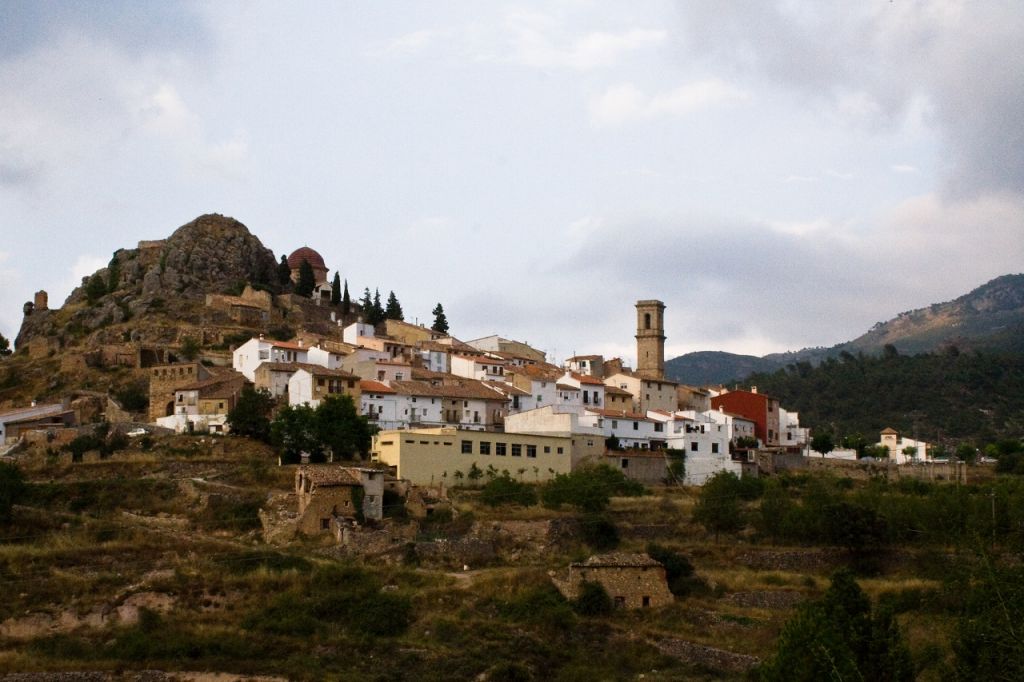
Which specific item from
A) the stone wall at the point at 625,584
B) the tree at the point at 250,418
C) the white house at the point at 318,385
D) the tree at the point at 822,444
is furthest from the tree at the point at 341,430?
the tree at the point at 822,444

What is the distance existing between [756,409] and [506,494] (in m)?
29.1

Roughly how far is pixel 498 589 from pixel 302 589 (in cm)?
684

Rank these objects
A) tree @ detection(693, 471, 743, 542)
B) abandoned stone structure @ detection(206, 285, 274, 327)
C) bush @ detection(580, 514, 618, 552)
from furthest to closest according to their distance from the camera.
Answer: abandoned stone structure @ detection(206, 285, 274, 327) < tree @ detection(693, 471, 743, 542) < bush @ detection(580, 514, 618, 552)

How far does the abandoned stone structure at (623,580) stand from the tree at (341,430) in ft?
56.5

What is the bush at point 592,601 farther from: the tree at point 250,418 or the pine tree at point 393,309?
the pine tree at point 393,309

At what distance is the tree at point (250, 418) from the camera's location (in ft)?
198

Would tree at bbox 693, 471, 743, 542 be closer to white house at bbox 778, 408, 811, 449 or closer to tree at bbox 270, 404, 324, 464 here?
tree at bbox 270, 404, 324, 464

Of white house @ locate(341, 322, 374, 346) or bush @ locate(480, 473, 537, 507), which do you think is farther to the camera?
white house @ locate(341, 322, 374, 346)

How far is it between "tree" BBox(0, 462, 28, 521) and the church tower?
46756 millimetres

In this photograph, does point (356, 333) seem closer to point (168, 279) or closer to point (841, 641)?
Result: point (168, 279)

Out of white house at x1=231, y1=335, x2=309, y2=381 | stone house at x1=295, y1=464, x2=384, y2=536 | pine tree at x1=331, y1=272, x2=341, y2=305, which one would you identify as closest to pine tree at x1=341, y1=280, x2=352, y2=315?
pine tree at x1=331, y1=272, x2=341, y2=305

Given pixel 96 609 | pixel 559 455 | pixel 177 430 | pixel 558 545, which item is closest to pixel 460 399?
pixel 559 455

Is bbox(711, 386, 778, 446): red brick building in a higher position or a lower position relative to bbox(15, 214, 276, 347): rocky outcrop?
lower

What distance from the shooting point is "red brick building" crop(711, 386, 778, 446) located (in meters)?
76.2
